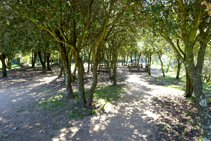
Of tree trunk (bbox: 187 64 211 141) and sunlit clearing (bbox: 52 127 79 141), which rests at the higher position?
tree trunk (bbox: 187 64 211 141)

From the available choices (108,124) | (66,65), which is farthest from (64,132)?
(66,65)

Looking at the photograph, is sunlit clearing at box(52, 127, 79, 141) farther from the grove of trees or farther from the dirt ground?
the grove of trees

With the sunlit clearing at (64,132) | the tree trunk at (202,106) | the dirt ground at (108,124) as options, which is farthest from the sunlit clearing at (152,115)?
the sunlit clearing at (64,132)

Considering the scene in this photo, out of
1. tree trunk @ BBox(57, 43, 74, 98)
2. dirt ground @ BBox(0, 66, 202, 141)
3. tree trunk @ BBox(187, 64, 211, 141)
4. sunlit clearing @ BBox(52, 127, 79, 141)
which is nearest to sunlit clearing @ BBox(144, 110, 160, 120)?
dirt ground @ BBox(0, 66, 202, 141)

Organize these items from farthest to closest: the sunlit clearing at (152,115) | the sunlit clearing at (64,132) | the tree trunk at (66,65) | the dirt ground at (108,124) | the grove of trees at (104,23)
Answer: the tree trunk at (66,65)
the sunlit clearing at (152,115)
the dirt ground at (108,124)
the sunlit clearing at (64,132)
the grove of trees at (104,23)

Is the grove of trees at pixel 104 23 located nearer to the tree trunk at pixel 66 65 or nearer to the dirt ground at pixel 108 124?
the tree trunk at pixel 66 65

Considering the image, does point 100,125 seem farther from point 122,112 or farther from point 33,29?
point 33,29

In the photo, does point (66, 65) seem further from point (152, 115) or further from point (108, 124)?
point (152, 115)

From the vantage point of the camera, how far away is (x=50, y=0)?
198 inches

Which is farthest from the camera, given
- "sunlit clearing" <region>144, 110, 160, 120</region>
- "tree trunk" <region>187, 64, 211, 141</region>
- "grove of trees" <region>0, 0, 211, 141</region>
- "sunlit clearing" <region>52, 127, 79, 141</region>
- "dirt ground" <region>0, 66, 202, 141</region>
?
"sunlit clearing" <region>144, 110, 160, 120</region>

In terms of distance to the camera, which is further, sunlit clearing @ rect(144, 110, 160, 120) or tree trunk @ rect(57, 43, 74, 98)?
tree trunk @ rect(57, 43, 74, 98)

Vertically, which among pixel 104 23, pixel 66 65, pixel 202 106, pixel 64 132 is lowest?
pixel 64 132

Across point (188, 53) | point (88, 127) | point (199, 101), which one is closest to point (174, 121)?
point (199, 101)

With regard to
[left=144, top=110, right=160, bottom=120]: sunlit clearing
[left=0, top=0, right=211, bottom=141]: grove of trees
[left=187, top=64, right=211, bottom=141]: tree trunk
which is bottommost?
[left=144, top=110, right=160, bottom=120]: sunlit clearing
